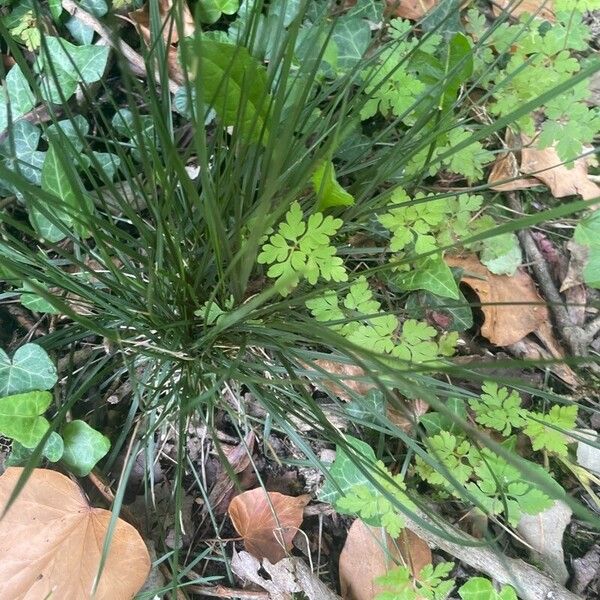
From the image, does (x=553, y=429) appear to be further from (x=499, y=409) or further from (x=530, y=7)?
(x=530, y=7)

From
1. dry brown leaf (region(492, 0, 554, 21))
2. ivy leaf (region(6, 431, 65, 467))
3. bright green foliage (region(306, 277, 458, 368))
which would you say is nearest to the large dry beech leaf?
ivy leaf (region(6, 431, 65, 467))

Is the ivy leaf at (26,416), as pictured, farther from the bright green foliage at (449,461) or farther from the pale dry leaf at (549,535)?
the pale dry leaf at (549,535)

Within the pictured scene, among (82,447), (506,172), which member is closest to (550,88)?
(506,172)

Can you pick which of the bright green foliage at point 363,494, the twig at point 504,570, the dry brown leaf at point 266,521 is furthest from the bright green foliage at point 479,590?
the dry brown leaf at point 266,521

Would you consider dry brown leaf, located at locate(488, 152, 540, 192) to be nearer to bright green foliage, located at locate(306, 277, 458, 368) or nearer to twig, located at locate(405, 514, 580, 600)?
bright green foliage, located at locate(306, 277, 458, 368)

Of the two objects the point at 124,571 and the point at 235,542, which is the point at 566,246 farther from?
the point at 124,571


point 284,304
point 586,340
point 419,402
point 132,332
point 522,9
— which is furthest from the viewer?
point 522,9

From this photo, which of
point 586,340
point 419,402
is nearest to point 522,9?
point 586,340
